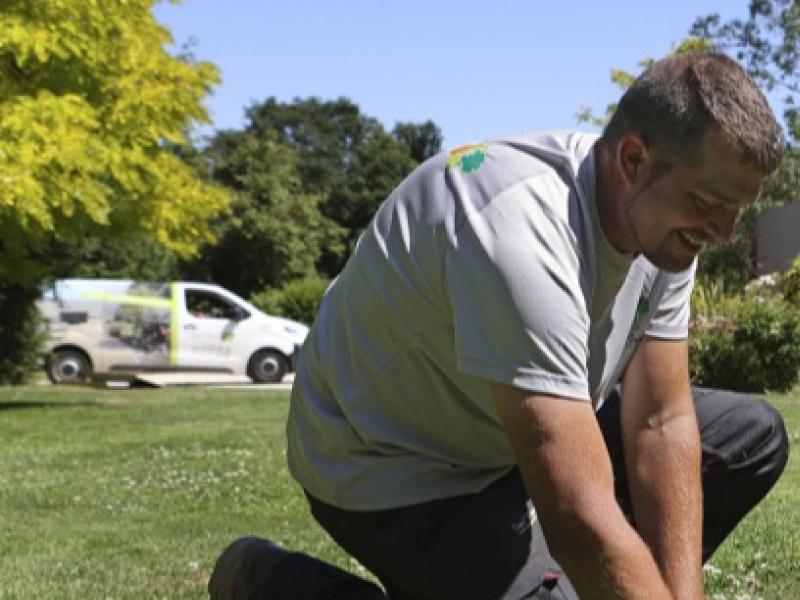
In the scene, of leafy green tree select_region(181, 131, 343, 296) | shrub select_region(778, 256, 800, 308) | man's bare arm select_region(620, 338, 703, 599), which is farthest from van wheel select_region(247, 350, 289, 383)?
leafy green tree select_region(181, 131, 343, 296)

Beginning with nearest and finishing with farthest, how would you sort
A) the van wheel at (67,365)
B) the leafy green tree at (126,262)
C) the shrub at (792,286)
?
the shrub at (792,286)
the van wheel at (67,365)
the leafy green tree at (126,262)

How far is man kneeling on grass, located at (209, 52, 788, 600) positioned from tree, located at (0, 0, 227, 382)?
10.6 m

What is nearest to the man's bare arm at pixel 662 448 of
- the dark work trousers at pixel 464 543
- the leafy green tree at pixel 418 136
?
the dark work trousers at pixel 464 543

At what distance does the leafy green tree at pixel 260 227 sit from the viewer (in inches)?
1785

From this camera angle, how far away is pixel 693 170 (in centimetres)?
237

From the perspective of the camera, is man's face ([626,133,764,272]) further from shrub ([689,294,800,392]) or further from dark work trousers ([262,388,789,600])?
shrub ([689,294,800,392])

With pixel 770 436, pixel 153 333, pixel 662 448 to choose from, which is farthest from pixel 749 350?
pixel 662 448

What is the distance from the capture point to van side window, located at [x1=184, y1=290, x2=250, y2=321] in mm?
23406

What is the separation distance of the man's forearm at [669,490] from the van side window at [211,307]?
2045 cm

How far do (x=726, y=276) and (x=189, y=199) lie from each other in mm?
12076

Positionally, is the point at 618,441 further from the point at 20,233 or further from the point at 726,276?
the point at 726,276

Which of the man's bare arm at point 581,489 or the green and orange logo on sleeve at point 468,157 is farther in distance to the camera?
the green and orange logo on sleeve at point 468,157

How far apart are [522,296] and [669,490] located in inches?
34.9

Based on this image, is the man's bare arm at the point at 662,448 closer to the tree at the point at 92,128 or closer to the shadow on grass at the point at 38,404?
the tree at the point at 92,128
